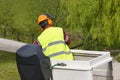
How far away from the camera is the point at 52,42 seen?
609cm

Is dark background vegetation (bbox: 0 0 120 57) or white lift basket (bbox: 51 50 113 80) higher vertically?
dark background vegetation (bbox: 0 0 120 57)

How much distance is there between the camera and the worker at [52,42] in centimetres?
605

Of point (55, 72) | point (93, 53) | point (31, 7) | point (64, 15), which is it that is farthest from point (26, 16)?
point (55, 72)

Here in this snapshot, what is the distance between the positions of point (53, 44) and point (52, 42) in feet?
0.14

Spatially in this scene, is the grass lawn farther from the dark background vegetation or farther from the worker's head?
the worker's head

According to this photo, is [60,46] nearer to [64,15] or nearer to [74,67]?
[74,67]

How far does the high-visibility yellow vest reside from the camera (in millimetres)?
6047

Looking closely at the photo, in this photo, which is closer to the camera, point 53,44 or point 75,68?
point 75,68

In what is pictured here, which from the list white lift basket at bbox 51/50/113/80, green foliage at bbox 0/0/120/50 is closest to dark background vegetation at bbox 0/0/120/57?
green foliage at bbox 0/0/120/50

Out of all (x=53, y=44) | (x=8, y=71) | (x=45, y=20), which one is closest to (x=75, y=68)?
(x=53, y=44)

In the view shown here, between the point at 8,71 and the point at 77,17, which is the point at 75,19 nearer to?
the point at 77,17

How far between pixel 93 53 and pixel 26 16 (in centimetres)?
1126

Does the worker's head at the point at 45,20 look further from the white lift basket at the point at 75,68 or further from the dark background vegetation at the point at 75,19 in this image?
the dark background vegetation at the point at 75,19

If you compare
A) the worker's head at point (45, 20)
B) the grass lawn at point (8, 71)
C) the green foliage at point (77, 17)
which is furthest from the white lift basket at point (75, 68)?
the green foliage at point (77, 17)
